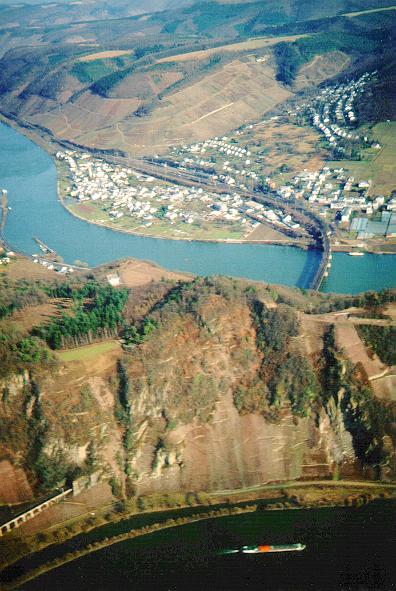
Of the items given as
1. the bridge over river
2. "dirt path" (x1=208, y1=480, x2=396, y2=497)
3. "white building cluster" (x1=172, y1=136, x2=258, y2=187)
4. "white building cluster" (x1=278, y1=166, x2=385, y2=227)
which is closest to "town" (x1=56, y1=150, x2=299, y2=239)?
the bridge over river

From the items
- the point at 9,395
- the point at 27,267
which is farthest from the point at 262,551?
the point at 27,267

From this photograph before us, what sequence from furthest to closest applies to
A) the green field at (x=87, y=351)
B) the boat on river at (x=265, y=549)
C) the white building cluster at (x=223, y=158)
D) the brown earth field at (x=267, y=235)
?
the white building cluster at (x=223, y=158) < the brown earth field at (x=267, y=235) < the green field at (x=87, y=351) < the boat on river at (x=265, y=549)

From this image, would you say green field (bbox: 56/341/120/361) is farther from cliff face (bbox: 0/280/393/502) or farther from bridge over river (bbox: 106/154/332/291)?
bridge over river (bbox: 106/154/332/291)

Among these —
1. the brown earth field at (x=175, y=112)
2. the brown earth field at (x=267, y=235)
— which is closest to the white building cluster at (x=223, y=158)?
the brown earth field at (x=175, y=112)

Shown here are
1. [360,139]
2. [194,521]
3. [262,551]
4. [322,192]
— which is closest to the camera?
[262,551]

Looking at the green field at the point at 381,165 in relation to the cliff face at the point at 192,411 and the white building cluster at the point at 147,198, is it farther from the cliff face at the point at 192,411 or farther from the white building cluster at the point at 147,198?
the cliff face at the point at 192,411

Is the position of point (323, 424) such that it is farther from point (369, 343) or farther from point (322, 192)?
point (322, 192)
